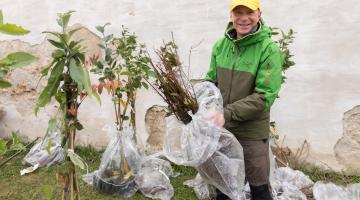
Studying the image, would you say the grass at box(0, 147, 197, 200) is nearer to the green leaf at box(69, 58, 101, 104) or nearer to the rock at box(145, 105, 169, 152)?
the rock at box(145, 105, 169, 152)

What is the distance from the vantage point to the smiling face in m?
2.40

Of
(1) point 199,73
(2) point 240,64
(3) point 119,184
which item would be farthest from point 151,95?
(2) point 240,64

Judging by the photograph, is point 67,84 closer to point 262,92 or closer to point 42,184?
point 262,92

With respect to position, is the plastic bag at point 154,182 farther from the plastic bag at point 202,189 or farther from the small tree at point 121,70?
the small tree at point 121,70

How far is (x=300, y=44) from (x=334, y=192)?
48.4 inches

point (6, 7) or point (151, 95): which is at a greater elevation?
point (6, 7)

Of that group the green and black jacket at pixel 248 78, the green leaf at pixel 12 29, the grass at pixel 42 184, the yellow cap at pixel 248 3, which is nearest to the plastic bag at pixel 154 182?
the grass at pixel 42 184

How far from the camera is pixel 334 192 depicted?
10.3 ft

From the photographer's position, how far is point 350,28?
3.26 meters

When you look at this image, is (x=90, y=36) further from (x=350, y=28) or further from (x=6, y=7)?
(x=350, y=28)

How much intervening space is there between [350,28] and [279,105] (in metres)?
0.85

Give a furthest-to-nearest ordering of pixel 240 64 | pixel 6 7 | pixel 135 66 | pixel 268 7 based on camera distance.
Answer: pixel 6 7, pixel 268 7, pixel 135 66, pixel 240 64

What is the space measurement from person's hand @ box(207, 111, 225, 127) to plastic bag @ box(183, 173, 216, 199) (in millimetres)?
952

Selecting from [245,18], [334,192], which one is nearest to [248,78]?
[245,18]
